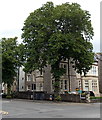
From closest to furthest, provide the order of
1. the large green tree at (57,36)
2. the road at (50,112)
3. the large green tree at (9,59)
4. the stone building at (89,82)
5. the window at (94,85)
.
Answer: the road at (50,112)
the large green tree at (57,36)
the large green tree at (9,59)
the stone building at (89,82)
the window at (94,85)

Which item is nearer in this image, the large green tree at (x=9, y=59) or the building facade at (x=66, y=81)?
the large green tree at (x=9, y=59)

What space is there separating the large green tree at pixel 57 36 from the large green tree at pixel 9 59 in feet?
34.6

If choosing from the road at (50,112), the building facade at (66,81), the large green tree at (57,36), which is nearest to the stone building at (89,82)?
the building facade at (66,81)

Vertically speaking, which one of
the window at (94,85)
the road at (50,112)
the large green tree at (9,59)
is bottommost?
the road at (50,112)

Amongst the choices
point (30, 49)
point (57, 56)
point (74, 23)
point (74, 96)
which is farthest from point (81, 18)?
point (74, 96)

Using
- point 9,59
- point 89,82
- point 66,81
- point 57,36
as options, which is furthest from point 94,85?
point 57,36

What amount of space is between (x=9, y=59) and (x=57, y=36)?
17.5m

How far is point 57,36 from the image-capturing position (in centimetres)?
3247

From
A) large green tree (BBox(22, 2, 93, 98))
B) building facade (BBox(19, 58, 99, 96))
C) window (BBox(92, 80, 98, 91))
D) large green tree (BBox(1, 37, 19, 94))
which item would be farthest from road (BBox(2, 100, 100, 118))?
window (BBox(92, 80, 98, 91))

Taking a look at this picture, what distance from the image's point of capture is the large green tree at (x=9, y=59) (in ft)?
155

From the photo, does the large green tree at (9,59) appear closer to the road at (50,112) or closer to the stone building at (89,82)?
the stone building at (89,82)

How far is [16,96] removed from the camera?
1916 inches

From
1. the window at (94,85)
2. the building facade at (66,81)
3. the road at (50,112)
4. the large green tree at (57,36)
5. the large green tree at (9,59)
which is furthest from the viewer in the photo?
the window at (94,85)

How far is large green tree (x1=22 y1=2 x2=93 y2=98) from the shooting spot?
110ft
